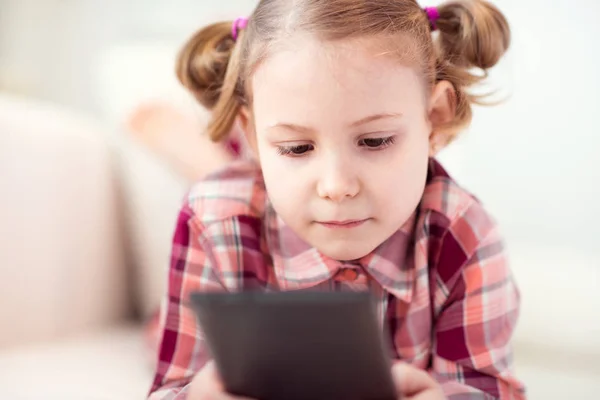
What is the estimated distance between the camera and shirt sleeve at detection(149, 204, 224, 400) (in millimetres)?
792

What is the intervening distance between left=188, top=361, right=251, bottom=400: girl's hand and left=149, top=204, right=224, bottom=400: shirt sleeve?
6.8 inches

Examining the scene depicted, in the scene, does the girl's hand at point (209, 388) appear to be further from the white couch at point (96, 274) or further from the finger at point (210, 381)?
the white couch at point (96, 274)

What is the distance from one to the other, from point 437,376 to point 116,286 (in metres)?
0.71

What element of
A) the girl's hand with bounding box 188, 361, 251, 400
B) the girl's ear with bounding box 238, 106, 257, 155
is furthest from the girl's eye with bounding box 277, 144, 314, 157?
the girl's hand with bounding box 188, 361, 251, 400

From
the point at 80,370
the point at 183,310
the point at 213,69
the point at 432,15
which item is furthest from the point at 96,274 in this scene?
the point at 432,15

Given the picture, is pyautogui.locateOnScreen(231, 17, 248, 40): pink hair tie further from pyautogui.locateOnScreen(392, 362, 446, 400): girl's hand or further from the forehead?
pyautogui.locateOnScreen(392, 362, 446, 400): girl's hand

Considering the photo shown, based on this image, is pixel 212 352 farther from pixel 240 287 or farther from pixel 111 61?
pixel 111 61

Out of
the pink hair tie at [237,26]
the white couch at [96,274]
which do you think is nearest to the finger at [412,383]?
the white couch at [96,274]

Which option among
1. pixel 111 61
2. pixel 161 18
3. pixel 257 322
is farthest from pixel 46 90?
pixel 257 322

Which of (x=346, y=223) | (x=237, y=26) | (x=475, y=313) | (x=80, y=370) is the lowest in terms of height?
(x=80, y=370)

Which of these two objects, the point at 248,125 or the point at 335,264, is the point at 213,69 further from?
the point at 335,264

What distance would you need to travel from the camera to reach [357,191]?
62 cm

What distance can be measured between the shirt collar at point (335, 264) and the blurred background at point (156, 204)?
30 cm

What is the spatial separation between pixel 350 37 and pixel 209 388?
37cm
